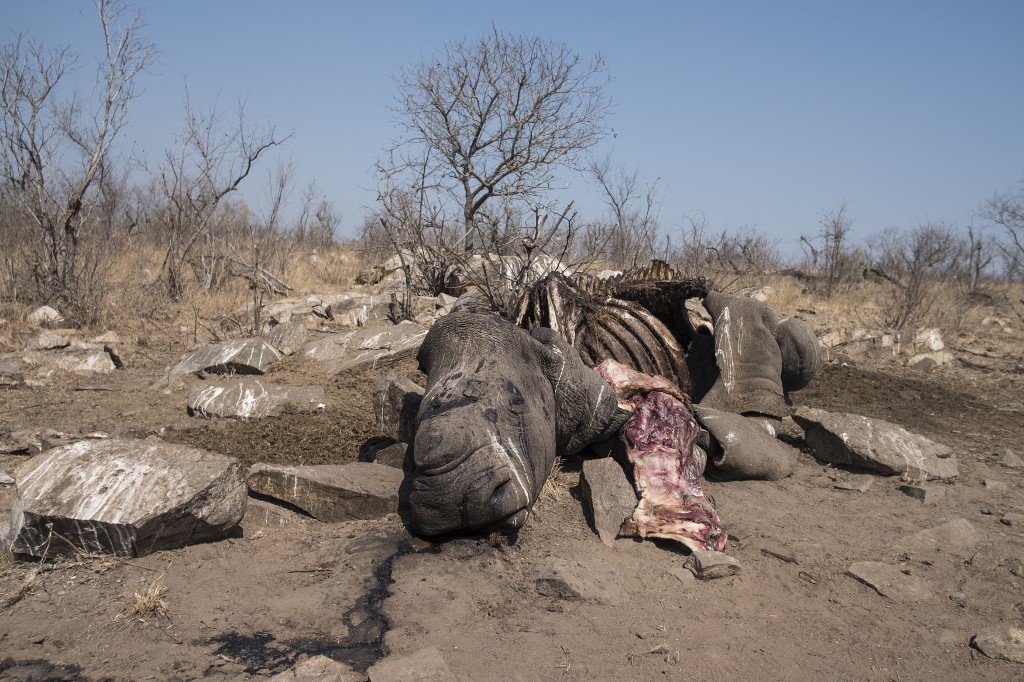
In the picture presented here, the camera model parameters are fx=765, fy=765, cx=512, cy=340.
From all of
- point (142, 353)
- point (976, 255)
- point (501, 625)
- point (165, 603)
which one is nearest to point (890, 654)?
point (501, 625)

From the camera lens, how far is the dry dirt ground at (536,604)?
2.92 metres

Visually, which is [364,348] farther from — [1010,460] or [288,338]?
[1010,460]

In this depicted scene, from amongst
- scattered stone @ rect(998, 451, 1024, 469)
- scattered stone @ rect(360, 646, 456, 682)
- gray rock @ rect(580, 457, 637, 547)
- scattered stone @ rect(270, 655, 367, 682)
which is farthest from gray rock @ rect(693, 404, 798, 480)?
scattered stone @ rect(270, 655, 367, 682)

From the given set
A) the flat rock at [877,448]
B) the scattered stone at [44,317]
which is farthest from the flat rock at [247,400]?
the scattered stone at [44,317]

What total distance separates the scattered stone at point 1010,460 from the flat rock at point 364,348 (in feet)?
17.5

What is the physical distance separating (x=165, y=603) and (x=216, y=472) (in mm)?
687

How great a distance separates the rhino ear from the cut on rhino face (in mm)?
263

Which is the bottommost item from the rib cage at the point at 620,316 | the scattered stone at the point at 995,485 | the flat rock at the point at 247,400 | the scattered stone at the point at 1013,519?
the scattered stone at the point at 1013,519

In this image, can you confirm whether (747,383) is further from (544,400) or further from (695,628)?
(695,628)

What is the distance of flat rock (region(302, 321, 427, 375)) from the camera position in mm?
7910

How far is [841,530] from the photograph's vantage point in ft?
14.5

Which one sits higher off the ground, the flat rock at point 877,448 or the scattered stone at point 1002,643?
the flat rock at point 877,448

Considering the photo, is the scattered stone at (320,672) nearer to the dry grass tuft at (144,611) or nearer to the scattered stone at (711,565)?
the dry grass tuft at (144,611)

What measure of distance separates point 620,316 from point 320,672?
3.88 metres
